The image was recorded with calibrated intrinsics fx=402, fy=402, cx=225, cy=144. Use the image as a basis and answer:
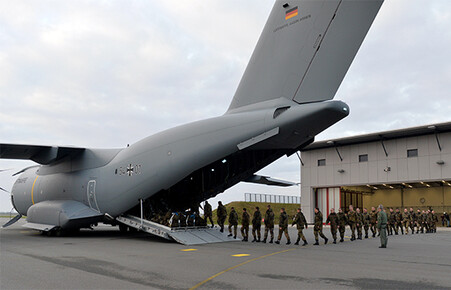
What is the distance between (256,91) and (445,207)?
25741 mm

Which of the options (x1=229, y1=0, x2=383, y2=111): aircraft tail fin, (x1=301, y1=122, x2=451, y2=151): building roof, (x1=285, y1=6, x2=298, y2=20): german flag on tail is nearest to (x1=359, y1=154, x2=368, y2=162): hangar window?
(x1=301, y1=122, x2=451, y2=151): building roof

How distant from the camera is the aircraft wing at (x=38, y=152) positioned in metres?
15.5

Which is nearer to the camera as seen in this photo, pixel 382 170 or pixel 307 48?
pixel 307 48

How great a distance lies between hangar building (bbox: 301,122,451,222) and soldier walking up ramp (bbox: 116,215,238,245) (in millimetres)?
17702

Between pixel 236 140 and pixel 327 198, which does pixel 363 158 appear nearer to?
Result: pixel 327 198

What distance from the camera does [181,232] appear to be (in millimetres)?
13164

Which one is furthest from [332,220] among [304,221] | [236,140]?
[236,140]

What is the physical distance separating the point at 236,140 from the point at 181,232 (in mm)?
3810

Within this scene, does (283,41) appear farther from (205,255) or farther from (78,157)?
(78,157)

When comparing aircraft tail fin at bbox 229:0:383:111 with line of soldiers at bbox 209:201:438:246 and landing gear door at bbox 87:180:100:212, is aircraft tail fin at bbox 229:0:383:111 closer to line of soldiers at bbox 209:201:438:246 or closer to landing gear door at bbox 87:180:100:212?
line of soldiers at bbox 209:201:438:246

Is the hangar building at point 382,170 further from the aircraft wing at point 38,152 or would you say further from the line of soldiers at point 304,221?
the aircraft wing at point 38,152

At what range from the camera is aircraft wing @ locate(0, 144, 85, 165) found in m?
15.5

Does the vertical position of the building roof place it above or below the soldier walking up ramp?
above

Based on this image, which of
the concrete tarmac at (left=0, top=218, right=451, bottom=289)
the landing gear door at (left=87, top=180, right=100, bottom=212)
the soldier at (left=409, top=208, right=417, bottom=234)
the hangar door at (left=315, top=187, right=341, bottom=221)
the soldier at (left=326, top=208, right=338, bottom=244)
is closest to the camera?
the concrete tarmac at (left=0, top=218, right=451, bottom=289)
